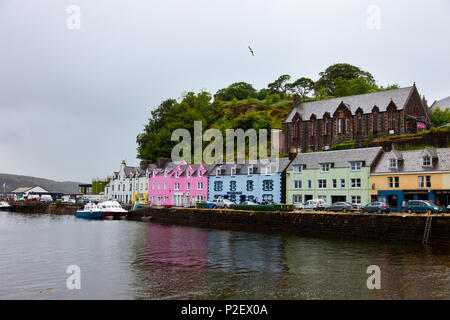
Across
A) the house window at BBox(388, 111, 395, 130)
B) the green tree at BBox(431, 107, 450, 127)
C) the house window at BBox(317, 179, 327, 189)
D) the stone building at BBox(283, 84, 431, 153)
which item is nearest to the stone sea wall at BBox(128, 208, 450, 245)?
the house window at BBox(317, 179, 327, 189)

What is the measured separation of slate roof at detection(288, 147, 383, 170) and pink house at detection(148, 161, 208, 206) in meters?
20.0

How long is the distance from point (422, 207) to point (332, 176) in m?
18.1

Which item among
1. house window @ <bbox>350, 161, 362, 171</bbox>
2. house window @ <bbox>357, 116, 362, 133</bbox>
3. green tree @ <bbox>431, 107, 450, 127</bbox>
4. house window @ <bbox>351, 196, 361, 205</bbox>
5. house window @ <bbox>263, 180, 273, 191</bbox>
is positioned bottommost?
house window @ <bbox>351, 196, 361, 205</bbox>

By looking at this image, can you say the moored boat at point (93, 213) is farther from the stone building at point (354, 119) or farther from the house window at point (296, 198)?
the stone building at point (354, 119)

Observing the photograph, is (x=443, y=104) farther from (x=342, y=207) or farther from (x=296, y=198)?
(x=342, y=207)

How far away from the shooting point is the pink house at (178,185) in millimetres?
77062

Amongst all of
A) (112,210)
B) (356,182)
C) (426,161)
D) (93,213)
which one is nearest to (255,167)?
(356,182)

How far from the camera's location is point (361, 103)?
261ft

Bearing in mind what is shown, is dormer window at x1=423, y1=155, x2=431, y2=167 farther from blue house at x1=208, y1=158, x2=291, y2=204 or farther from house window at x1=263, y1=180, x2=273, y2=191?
house window at x1=263, y1=180, x2=273, y2=191

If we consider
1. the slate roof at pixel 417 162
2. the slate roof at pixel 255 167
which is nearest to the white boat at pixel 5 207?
the slate roof at pixel 255 167

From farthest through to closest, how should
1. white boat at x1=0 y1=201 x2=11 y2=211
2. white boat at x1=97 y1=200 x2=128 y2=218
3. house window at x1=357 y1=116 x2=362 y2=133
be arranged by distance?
white boat at x1=0 y1=201 x2=11 y2=211 < white boat at x1=97 y1=200 x2=128 y2=218 < house window at x1=357 y1=116 x2=362 y2=133

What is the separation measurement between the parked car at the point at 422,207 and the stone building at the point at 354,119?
32.6 m

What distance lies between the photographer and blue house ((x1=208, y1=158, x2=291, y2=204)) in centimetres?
6475
